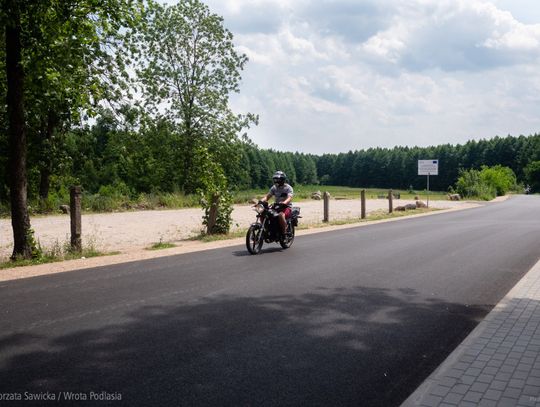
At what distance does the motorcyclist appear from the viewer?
1109 centimetres

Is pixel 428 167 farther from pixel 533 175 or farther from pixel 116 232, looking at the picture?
pixel 533 175

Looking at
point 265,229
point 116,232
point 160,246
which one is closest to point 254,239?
point 265,229

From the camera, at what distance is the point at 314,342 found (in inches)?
182

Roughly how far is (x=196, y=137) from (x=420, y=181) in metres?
104

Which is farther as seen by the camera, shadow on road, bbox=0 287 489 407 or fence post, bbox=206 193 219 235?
fence post, bbox=206 193 219 235

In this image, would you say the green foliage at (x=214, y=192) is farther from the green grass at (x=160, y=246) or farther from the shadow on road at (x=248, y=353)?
the shadow on road at (x=248, y=353)

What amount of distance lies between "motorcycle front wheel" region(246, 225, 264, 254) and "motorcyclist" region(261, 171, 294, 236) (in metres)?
0.59

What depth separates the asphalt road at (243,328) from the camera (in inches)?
141

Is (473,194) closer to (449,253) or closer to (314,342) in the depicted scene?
(449,253)

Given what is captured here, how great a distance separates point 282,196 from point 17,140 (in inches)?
228

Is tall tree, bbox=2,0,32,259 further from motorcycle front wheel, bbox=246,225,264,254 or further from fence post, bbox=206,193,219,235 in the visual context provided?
fence post, bbox=206,193,219,235

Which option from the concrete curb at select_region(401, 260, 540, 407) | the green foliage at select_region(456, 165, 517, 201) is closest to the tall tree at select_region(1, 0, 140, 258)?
the concrete curb at select_region(401, 260, 540, 407)

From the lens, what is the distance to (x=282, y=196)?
11422mm

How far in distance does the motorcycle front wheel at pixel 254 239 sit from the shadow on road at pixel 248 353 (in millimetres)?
4296
